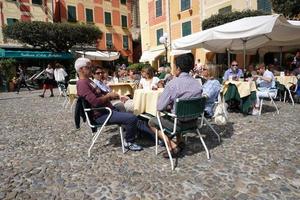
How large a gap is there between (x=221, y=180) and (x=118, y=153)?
1.78 meters

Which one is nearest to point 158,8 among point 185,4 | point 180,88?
point 185,4

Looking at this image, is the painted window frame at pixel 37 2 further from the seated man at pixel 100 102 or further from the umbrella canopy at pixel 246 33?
the seated man at pixel 100 102

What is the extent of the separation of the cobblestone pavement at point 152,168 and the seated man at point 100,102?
0.28 m

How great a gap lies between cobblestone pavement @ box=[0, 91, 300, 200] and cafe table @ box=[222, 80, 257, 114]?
846mm

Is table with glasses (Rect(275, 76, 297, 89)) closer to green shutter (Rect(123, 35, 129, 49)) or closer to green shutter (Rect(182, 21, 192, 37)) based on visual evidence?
green shutter (Rect(182, 21, 192, 37))

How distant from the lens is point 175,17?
27.7 meters

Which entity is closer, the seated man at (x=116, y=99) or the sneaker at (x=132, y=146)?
the sneaker at (x=132, y=146)

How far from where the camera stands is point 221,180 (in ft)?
11.5

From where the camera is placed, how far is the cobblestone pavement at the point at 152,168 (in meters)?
3.28

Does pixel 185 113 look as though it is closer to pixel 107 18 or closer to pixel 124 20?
pixel 107 18

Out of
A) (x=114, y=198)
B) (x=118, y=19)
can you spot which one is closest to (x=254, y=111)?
(x=114, y=198)

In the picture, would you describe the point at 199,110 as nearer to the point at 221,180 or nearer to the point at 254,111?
the point at 221,180

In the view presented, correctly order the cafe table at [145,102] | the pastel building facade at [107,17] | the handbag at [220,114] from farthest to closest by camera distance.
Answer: the pastel building facade at [107,17]
the handbag at [220,114]
the cafe table at [145,102]

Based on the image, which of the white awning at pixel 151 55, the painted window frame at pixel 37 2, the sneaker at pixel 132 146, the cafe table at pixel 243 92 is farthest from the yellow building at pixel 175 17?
the sneaker at pixel 132 146
